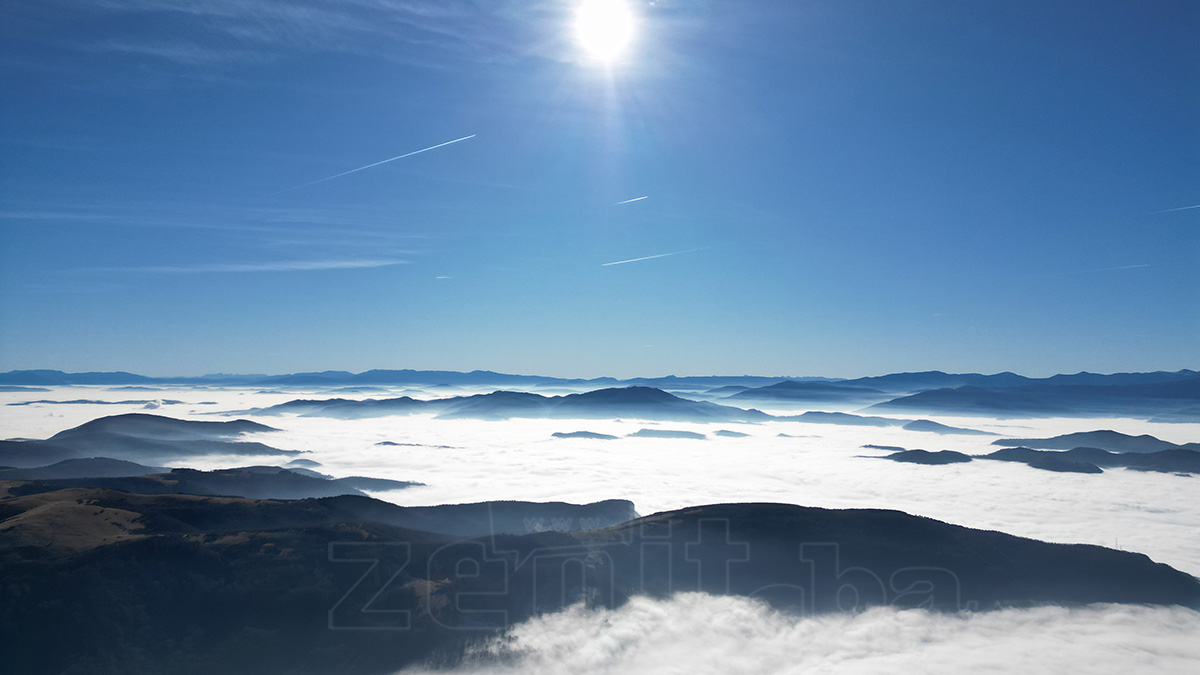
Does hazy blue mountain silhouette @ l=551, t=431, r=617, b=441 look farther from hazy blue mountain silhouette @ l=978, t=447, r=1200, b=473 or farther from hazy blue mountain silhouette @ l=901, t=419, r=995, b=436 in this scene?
hazy blue mountain silhouette @ l=901, t=419, r=995, b=436

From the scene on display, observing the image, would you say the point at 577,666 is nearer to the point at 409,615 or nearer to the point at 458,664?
the point at 458,664

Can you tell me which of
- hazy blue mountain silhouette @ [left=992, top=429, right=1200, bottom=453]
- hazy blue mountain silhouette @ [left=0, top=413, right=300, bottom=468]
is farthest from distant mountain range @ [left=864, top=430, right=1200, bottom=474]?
hazy blue mountain silhouette @ [left=0, top=413, right=300, bottom=468]

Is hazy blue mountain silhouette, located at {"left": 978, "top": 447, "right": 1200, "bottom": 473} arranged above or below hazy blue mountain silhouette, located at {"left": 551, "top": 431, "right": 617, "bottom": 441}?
above

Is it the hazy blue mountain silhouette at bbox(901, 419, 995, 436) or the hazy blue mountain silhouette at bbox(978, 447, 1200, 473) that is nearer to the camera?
the hazy blue mountain silhouette at bbox(978, 447, 1200, 473)

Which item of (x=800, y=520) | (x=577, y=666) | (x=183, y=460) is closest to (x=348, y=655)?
(x=577, y=666)

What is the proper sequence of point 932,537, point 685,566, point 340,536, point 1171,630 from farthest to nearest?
point 932,537, point 685,566, point 1171,630, point 340,536

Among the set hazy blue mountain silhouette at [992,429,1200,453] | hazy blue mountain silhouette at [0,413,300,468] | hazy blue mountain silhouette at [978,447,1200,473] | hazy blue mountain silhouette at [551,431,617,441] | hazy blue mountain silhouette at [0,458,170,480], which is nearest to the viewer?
hazy blue mountain silhouette at [0,458,170,480]

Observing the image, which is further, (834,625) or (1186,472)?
(1186,472)

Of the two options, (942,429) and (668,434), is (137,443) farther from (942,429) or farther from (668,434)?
(942,429)

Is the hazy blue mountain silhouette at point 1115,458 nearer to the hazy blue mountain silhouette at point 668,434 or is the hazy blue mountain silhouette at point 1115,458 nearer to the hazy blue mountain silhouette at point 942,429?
the hazy blue mountain silhouette at point 942,429

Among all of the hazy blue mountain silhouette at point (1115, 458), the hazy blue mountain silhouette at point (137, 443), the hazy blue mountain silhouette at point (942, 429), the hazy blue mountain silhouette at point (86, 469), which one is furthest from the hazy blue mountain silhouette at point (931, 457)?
the hazy blue mountain silhouette at point (137, 443)
